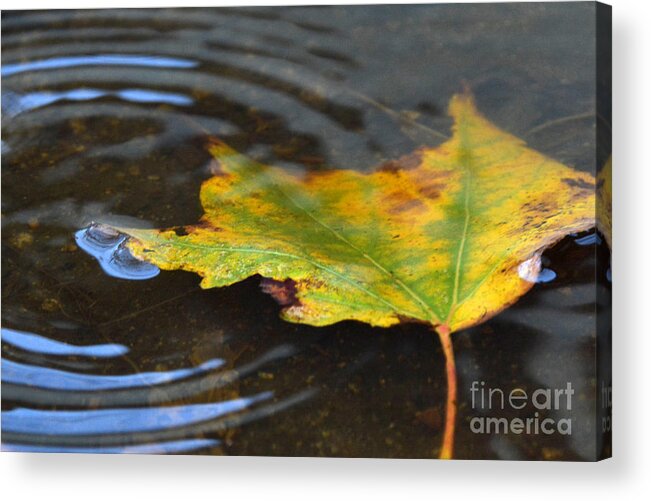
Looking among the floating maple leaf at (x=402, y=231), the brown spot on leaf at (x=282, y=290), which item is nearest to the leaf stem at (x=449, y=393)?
the floating maple leaf at (x=402, y=231)

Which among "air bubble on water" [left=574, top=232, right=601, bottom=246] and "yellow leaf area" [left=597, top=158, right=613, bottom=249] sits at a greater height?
"yellow leaf area" [left=597, top=158, right=613, bottom=249]

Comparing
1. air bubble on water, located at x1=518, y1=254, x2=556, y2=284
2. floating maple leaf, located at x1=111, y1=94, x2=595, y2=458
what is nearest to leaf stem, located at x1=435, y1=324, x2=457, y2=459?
floating maple leaf, located at x1=111, y1=94, x2=595, y2=458

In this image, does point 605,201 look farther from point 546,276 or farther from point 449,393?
point 449,393

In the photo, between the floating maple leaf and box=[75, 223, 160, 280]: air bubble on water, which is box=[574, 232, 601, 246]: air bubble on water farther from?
box=[75, 223, 160, 280]: air bubble on water

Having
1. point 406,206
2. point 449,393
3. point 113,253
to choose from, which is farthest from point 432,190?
point 113,253

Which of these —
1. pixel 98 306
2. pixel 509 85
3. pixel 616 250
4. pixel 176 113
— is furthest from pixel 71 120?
pixel 616 250
